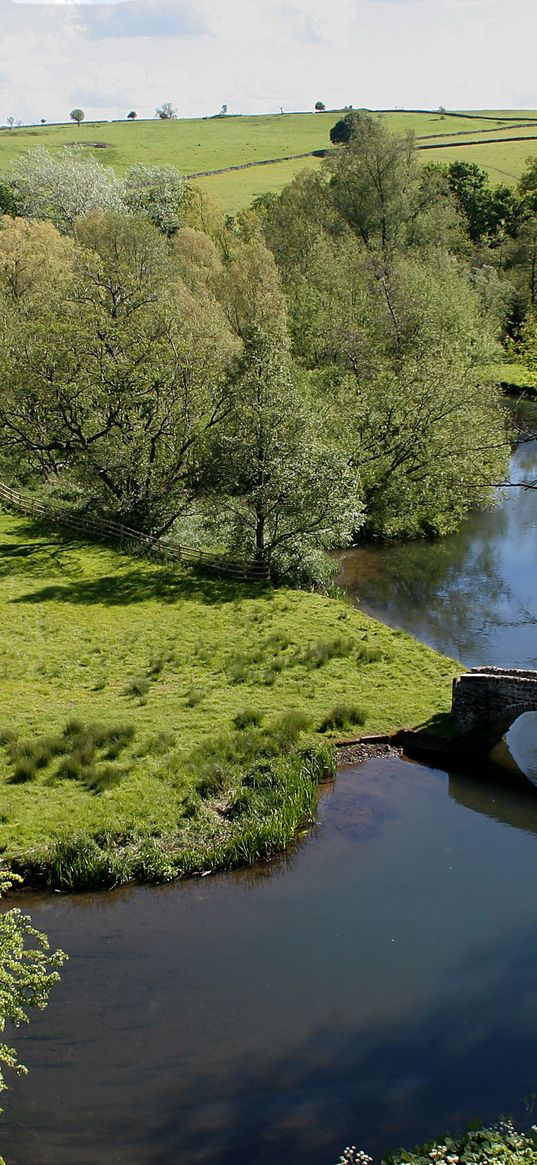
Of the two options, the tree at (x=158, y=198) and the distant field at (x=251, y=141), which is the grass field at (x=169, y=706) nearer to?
the tree at (x=158, y=198)

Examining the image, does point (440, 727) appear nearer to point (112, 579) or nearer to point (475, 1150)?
point (475, 1150)

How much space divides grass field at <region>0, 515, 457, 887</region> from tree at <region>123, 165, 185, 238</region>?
5921cm

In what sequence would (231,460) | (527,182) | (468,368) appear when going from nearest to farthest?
1. (231,460)
2. (468,368)
3. (527,182)

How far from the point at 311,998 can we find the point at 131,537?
26240mm

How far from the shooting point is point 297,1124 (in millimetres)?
14000

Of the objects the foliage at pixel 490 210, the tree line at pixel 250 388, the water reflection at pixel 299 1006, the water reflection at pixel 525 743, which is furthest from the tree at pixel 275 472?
the foliage at pixel 490 210

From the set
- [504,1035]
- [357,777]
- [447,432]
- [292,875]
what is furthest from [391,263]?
[504,1035]

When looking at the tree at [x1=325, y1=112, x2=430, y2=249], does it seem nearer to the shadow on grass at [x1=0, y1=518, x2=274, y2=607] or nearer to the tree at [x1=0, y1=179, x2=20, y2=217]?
the tree at [x1=0, y1=179, x2=20, y2=217]

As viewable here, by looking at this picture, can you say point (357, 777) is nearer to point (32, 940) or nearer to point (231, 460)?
point (32, 940)

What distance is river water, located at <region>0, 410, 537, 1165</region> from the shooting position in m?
14.0

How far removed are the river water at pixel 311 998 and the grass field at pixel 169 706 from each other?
109 centimetres

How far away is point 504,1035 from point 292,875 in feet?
18.9

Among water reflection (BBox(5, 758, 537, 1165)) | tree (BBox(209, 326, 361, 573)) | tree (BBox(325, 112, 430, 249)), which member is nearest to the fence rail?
tree (BBox(209, 326, 361, 573))

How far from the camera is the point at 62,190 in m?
85.8
